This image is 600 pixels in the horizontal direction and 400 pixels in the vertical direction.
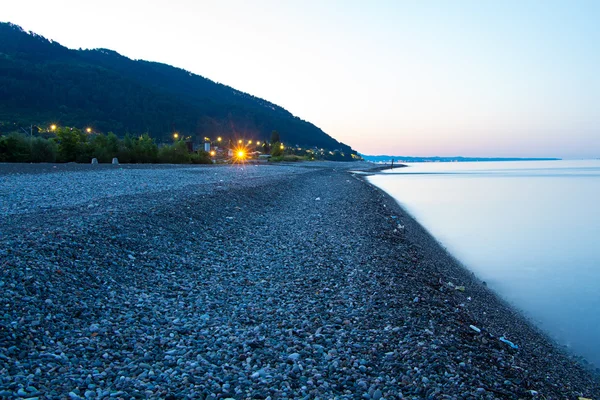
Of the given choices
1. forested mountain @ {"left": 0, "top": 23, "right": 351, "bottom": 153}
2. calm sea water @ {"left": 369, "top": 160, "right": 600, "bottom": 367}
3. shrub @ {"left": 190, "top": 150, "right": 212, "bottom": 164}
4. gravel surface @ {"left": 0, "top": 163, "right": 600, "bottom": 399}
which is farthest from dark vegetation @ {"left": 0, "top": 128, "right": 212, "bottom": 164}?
forested mountain @ {"left": 0, "top": 23, "right": 351, "bottom": 153}

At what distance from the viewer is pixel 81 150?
32156mm

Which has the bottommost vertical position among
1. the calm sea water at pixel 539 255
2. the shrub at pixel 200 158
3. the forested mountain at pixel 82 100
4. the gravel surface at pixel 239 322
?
the calm sea water at pixel 539 255

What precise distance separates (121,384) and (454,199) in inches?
1190

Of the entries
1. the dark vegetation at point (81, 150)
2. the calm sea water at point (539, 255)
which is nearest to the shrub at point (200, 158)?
the dark vegetation at point (81, 150)

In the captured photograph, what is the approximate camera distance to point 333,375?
11.6 feet

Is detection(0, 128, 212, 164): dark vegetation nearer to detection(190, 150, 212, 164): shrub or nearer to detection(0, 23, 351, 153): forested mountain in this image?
detection(190, 150, 212, 164): shrub

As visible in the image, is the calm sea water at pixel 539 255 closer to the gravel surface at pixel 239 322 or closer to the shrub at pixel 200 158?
the gravel surface at pixel 239 322

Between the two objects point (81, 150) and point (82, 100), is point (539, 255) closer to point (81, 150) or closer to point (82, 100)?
point (81, 150)

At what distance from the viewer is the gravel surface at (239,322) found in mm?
3336

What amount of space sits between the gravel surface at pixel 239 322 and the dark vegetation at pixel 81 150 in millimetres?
22257

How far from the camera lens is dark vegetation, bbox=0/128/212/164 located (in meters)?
25.8

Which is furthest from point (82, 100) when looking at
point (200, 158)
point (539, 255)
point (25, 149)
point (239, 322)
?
Answer: point (239, 322)

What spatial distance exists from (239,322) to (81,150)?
33605mm


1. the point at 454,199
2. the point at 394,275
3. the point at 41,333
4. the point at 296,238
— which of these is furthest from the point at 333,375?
the point at 454,199
